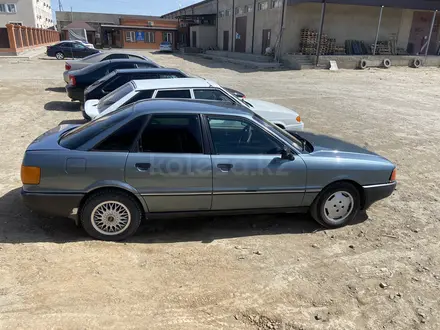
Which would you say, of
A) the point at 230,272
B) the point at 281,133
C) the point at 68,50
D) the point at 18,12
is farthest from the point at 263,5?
the point at 18,12

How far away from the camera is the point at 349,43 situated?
92.8 feet

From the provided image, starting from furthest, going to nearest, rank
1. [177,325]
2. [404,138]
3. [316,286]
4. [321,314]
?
[404,138] < [316,286] < [321,314] < [177,325]

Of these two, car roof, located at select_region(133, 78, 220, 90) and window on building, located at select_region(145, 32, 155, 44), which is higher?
window on building, located at select_region(145, 32, 155, 44)

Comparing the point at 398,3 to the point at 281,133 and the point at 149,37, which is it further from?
the point at 149,37

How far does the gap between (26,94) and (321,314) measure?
13.6m

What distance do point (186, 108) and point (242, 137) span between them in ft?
2.41

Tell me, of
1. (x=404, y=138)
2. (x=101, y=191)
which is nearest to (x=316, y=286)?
(x=101, y=191)

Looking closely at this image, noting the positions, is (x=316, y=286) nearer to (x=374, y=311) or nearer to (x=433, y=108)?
(x=374, y=311)

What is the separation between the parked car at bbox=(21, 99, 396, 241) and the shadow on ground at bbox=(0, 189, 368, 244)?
284 millimetres

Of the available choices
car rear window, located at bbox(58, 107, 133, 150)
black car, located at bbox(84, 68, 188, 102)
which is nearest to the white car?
black car, located at bbox(84, 68, 188, 102)

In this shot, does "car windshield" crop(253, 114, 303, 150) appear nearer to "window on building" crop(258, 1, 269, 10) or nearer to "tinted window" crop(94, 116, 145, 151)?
"tinted window" crop(94, 116, 145, 151)

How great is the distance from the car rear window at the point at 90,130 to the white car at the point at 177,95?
199 centimetres

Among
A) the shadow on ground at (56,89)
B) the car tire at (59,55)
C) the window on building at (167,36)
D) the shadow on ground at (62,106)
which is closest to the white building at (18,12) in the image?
the window on building at (167,36)

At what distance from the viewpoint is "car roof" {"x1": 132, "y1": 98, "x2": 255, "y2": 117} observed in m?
3.96
